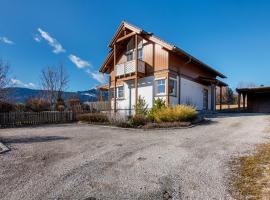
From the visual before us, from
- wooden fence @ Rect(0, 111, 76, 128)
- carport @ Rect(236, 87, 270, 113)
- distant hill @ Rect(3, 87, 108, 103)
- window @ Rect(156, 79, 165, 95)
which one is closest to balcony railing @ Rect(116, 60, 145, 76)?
window @ Rect(156, 79, 165, 95)

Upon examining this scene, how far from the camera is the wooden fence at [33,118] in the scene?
600 inches

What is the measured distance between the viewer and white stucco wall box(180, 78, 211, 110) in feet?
62.0

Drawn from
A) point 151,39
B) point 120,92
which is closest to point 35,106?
point 120,92

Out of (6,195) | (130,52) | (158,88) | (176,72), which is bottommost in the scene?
(6,195)

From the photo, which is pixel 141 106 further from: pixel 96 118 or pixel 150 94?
pixel 96 118

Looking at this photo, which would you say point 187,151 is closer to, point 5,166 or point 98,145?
point 98,145

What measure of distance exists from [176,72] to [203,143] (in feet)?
36.5

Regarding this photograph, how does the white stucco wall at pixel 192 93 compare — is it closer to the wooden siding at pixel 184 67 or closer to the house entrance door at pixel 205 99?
the house entrance door at pixel 205 99

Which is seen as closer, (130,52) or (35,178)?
(35,178)

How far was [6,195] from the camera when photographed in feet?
11.8

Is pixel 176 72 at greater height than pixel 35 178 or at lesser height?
greater

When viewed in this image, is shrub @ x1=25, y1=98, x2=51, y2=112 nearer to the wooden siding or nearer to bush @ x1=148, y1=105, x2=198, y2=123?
bush @ x1=148, y1=105, x2=198, y2=123

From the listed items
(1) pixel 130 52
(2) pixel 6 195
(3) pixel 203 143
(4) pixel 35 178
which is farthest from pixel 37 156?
(1) pixel 130 52

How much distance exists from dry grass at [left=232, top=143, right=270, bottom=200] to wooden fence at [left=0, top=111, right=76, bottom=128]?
51.6 feet
